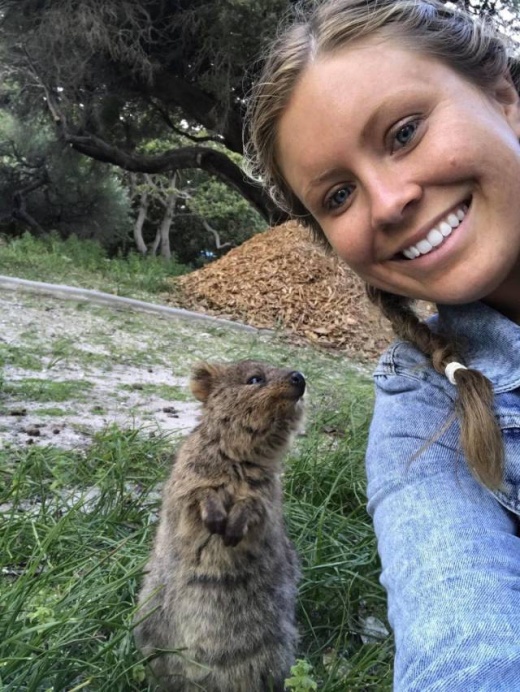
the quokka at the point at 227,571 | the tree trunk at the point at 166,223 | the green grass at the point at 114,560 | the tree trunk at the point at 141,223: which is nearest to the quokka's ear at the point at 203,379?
the quokka at the point at 227,571

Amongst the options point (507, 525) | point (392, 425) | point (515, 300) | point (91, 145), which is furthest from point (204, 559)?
point (91, 145)

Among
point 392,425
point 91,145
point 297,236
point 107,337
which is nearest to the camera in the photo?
point 392,425

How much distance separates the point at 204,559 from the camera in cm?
175

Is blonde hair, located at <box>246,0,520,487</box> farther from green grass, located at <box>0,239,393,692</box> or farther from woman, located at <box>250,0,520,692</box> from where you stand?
green grass, located at <box>0,239,393,692</box>

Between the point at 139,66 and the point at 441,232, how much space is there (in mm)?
8839

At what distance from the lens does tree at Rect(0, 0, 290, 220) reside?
8539mm

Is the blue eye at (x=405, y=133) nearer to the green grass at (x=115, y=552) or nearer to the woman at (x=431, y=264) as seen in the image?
the woman at (x=431, y=264)

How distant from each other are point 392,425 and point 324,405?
2.58 meters

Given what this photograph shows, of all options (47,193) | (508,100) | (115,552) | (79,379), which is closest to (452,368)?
(508,100)

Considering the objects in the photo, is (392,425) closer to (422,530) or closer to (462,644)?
(422,530)

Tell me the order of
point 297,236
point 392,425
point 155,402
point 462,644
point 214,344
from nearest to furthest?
point 462,644 → point 392,425 → point 155,402 → point 214,344 → point 297,236

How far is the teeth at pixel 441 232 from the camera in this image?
4.94 feet

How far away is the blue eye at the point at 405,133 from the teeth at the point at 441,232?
19 centimetres

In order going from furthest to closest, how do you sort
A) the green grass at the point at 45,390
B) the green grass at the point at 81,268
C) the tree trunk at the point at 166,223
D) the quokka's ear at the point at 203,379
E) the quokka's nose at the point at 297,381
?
the tree trunk at the point at 166,223
the green grass at the point at 81,268
the green grass at the point at 45,390
the quokka's ear at the point at 203,379
the quokka's nose at the point at 297,381
